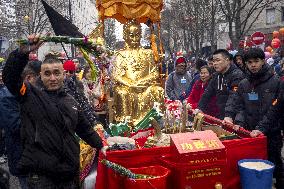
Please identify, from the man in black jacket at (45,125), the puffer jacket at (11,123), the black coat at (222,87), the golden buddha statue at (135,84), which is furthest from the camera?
the golden buddha statue at (135,84)

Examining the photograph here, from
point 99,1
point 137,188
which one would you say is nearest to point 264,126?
point 137,188

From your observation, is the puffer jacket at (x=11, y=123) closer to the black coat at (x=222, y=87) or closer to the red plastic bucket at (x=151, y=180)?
the red plastic bucket at (x=151, y=180)

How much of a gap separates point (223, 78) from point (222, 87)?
14 centimetres

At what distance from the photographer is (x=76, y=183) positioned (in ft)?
11.6

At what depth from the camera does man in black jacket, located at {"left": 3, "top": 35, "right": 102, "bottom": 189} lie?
122 inches

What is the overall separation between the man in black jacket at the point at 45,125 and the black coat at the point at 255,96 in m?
2.40

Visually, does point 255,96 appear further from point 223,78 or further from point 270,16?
point 270,16

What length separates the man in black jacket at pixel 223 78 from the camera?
587 cm

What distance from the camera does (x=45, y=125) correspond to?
3.22 m

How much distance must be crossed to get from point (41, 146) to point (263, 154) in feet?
7.48

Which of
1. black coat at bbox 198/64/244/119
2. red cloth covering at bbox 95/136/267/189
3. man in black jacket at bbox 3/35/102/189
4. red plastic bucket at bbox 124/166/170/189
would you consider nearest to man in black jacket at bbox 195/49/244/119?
black coat at bbox 198/64/244/119

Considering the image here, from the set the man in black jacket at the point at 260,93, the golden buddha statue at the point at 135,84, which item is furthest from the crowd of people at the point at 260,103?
the golden buddha statue at the point at 135,84

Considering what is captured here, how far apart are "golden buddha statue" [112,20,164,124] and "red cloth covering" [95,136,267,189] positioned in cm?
281

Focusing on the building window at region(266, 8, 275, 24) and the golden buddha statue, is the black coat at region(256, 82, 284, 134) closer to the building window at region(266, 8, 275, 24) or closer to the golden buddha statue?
the golden buddha statue
